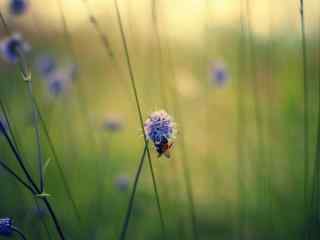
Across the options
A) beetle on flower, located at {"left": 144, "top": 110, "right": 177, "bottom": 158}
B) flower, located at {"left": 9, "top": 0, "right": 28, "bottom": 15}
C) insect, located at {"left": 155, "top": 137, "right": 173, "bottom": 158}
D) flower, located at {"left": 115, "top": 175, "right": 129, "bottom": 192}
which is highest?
flower, located at {"left": 9, "top": 0, "right": 28, "bottom": 15}

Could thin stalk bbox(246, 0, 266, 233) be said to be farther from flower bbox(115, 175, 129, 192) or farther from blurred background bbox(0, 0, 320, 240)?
flower bbox(115, 175, 129, 192)

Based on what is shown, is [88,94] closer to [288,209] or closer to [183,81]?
[183,81]

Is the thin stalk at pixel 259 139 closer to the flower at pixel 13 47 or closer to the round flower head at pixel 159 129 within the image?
the round flower head at pixel 159 129

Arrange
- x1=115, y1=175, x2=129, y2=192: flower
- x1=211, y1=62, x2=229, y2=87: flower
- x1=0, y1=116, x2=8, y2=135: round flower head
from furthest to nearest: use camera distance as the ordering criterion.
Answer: x1=211, y1=62, x2=229, y2=87: flower → x1=115, y1=175, x2=129, y2=192: flower → x1=0, y1=116, x2=8, y2=135: round flower head

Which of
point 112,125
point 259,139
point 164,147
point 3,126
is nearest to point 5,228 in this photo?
point 3,126

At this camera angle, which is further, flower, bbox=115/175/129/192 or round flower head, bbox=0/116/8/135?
flower, bbox=115/175/129/192

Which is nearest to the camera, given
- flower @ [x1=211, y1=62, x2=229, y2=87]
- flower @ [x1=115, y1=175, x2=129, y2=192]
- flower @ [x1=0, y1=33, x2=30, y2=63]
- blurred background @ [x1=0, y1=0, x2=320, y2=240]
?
flower @ [x1=0, y1=33, x2=30, y2=63]

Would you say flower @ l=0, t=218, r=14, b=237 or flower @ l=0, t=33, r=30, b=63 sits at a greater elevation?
flower @ l=0, t=33, r=30, b=63

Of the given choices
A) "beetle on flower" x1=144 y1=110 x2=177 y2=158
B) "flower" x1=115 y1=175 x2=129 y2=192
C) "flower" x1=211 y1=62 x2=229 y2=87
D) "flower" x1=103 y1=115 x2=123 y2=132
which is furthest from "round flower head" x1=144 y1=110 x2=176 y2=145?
"flower" x1=211 y1=62 x2=229 y2=87
